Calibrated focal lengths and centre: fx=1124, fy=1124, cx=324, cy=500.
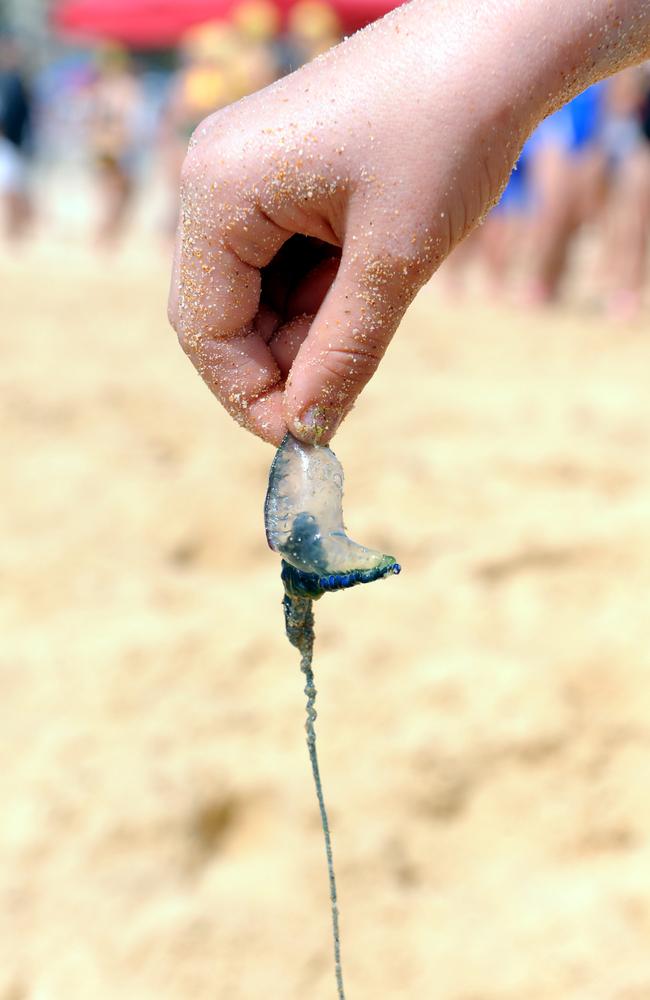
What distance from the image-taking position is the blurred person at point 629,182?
536 centimetres

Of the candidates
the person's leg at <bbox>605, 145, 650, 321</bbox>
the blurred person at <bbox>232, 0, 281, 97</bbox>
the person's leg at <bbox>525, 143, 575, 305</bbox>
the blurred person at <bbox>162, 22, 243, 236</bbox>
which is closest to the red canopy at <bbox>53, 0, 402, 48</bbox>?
the blurred person at <bbox>232, 0, 281, 97</bbox>

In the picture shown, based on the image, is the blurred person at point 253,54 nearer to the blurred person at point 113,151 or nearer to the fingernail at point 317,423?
the blurred person at point 113,151

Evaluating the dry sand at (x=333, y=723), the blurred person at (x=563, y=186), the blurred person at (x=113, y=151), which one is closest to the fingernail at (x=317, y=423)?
the dry sand at (x=333, y=723)

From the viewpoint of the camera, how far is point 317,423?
101 cm

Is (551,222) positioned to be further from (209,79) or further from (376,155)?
(376,155)

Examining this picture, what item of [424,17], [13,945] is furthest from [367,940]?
[424,17]

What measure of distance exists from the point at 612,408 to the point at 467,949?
7.97ft

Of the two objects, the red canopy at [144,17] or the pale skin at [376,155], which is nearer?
the pale skin at [376,155]

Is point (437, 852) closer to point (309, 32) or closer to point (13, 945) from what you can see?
point (13, 945)

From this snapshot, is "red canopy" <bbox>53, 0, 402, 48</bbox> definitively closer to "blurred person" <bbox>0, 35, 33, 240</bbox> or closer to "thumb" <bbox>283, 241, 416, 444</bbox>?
"blurred person" <bbox>0, 35, 33, 240</bbox>

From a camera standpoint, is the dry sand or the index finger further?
the dry sand

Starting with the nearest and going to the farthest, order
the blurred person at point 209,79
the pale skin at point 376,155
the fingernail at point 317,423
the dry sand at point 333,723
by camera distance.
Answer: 1. the pale skin at point 376,155
2. the fingernail at point 317,423
3. the dry sand at point 333,723
4. the blurred person at point 209,79

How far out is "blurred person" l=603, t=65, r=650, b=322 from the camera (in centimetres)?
536

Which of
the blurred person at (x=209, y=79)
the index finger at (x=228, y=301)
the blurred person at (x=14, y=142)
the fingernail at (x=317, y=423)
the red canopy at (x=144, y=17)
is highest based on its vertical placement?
the red canopy at (x=144, y=17)
